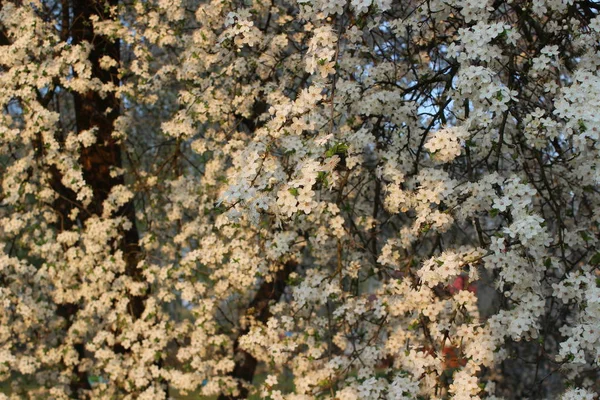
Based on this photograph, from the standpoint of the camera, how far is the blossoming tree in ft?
12.8

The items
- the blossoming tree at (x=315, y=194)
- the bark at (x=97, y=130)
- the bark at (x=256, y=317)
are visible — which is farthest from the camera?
the bark at (x=256, y=317)

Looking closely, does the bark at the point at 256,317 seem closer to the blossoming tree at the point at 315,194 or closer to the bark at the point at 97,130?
the blossoming tree at the point at 315,194

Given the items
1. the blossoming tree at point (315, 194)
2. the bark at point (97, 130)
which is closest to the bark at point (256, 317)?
the blossoming tree at point (315, 194)

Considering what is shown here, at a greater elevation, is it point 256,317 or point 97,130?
point 97,130

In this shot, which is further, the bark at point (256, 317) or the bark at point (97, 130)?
the bark at point (256, 317)

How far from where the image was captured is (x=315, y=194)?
4320 mm

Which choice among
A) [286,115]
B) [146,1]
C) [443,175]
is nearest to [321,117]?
[286,115]

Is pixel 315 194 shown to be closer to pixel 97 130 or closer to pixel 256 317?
pixel 256 317

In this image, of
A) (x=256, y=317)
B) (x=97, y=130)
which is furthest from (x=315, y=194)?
(x=97, y=130)

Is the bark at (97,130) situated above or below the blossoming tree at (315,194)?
above

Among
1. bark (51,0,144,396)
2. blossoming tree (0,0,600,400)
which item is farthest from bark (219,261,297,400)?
bark (51,0,144,396)

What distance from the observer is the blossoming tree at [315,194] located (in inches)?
153

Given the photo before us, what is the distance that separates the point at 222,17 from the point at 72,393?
413cm

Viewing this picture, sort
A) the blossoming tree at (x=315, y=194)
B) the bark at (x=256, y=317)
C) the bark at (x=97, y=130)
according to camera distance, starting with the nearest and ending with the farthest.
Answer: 1. the blossoming tree at (x=315, y=194)
2. the bark at (x=97, y=130)
3. the bark at (x=256, y=317)
